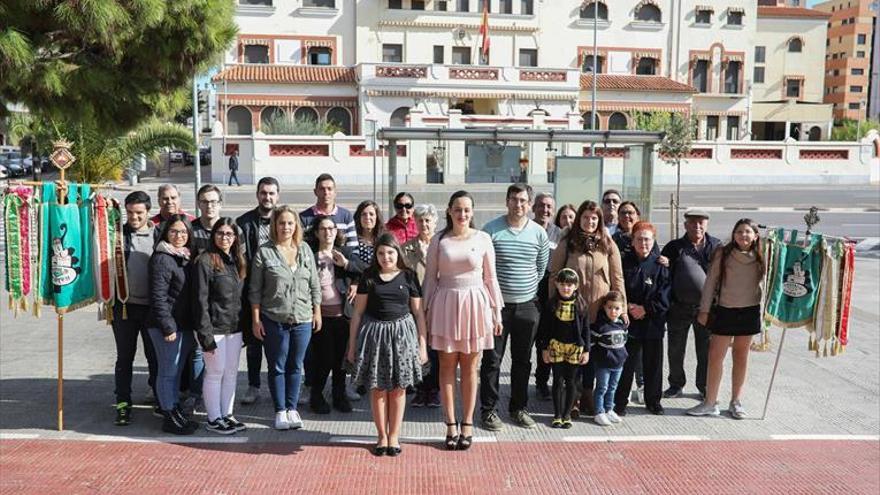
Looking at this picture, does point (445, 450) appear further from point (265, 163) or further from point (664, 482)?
point (265, 163)

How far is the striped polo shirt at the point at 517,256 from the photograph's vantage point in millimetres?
6305

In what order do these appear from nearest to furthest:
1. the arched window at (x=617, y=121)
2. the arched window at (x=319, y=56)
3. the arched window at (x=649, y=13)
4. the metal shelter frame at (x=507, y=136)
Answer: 1. the metal shelter frame at (x=507, y=136)
2. the arched window at (x=319, y=56)
3. the arched window at (x=617, y=121)
4. the arched window at (x=649, y=13)

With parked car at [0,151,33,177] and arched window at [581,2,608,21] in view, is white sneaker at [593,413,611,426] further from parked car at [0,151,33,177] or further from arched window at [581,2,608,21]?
arched window at [581,2,608,21]

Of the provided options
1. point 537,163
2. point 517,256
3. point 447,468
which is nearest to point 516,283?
point 517,256

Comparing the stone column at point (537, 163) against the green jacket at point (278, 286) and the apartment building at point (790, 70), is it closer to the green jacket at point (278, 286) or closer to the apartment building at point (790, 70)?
the green jacket at point (278, 286)

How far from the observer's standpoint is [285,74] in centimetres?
4156

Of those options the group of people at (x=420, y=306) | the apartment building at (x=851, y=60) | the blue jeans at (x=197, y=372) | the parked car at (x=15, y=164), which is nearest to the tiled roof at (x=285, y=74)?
the parked car at (x=15, y=164)

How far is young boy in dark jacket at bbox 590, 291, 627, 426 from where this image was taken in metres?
6.39

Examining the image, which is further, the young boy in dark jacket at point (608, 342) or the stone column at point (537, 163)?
the stone column at point (537, 163)

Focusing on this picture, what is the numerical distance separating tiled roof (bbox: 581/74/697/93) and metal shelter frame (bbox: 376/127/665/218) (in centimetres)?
3393

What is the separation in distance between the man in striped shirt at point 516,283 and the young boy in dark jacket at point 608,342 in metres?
0.53

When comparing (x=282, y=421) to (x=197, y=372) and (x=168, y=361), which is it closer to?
(x=197, y=372)

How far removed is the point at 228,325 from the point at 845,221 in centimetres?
2354

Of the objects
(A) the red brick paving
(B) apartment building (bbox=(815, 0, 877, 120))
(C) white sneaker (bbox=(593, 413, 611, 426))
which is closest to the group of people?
(C) white sneaker (bbox=(593, 413, 611, 426))
